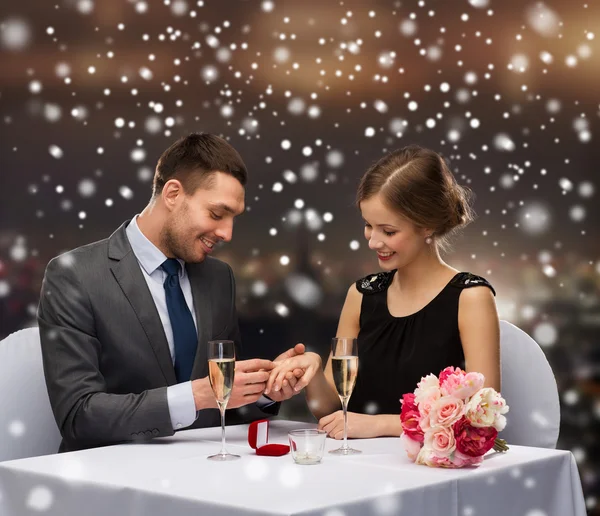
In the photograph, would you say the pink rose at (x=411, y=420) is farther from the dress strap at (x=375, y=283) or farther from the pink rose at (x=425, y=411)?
the dress strap at (x=375, y=283)

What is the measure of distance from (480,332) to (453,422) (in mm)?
734

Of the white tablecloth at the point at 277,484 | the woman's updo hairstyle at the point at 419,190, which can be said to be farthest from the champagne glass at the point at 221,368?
the woman's updo hairstyle at the point at 419,190

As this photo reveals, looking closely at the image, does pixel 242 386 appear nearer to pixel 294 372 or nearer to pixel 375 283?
pixel 294 372

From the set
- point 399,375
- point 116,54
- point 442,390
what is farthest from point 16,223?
point 442,390

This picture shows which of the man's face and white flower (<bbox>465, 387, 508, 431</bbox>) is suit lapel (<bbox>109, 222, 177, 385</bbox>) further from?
white flower (<bbox>465, 387, 508, 431</bbox>)

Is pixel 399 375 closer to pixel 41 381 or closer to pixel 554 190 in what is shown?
pixel 41 381

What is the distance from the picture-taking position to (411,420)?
5.10 ft

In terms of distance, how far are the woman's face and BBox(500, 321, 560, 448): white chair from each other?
0.35 metres

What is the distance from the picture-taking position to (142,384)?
2.19 m

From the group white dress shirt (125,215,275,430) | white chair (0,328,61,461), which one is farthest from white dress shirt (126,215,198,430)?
white chair (0,328,61,461)

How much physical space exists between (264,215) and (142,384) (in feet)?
5.19

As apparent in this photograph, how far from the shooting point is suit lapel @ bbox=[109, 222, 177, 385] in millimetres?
2193

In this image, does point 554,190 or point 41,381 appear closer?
point 41,381

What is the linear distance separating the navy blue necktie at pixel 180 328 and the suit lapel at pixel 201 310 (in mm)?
25
